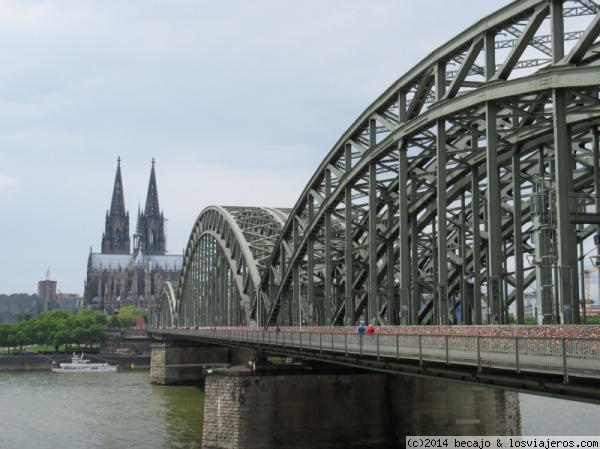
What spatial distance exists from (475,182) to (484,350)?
17242 millimetres

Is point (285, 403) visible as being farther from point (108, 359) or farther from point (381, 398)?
point (108, 359)

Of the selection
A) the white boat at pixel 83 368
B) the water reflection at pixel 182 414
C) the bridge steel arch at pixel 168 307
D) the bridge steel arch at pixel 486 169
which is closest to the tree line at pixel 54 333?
the bridge steel arch at pixel 168 307

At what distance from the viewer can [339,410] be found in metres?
43.4

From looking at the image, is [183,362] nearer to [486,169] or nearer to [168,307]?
[486,169]

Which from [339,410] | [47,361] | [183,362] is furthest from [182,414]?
[47,361]

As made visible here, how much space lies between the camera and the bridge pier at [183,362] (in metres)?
94.0

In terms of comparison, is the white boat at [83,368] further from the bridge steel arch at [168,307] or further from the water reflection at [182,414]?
the water reflection at [182,414]

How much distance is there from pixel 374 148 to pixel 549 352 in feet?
78.4

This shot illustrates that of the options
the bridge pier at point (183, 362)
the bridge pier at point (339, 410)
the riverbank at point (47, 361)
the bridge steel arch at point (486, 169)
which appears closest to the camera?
the bridge steel arch at point (486, 169)

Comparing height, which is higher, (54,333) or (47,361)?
(54,333)

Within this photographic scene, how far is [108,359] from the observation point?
138750mm

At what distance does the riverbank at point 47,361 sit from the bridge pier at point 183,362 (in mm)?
36678

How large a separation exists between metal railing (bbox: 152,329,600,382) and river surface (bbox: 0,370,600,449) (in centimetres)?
1845

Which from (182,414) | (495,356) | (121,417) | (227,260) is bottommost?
(121,417)
